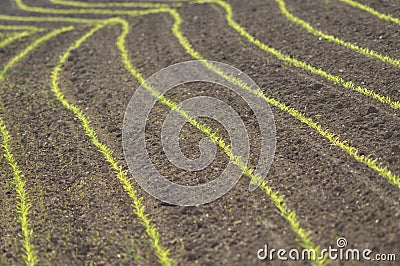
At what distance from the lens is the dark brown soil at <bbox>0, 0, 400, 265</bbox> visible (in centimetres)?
493

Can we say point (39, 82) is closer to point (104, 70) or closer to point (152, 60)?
point (104, 70)

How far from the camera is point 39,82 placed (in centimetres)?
825

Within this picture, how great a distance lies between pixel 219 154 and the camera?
6113mm

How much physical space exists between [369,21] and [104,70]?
4.05 meters

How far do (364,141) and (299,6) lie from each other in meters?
4.22

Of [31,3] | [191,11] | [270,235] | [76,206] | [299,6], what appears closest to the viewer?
[270,235]

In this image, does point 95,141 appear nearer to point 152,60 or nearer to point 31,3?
point 152,60

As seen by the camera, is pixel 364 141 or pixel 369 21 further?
pixel 369 21

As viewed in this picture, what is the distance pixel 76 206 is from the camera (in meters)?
5.59

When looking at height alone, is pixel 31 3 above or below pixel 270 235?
above

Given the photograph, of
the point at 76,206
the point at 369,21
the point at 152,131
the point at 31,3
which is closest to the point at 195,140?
the point at 152,131

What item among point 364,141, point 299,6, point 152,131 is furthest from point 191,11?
point 364,141

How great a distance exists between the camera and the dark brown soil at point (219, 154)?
4926 mm

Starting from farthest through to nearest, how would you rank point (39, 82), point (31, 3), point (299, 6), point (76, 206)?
point (31, 3) → point (299, 6) → point (39, 82) → point (76, 206)
